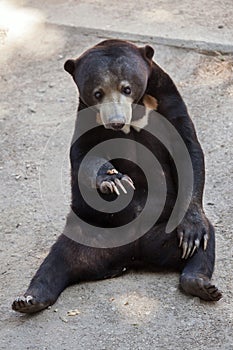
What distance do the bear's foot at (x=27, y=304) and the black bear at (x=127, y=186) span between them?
0.34ft

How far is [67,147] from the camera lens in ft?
23.5

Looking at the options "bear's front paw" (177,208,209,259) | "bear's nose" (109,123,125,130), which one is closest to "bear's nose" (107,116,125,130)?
"bear's nose" (109,123,125,130)

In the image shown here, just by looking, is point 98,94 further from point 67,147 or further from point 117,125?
point 67,147

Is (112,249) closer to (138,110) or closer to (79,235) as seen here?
(79,235)

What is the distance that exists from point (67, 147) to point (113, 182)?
2161 millimetres

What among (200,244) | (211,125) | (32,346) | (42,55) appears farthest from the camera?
(42,55)

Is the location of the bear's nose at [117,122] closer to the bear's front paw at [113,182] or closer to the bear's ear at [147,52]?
Result: the bear's front paw at [113,182]

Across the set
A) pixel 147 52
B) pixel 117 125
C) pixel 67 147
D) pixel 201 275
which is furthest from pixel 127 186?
pixel 67 147

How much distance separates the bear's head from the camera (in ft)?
17.0

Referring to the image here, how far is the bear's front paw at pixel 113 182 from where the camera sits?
5027 mm

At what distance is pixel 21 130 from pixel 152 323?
3001 millimetres

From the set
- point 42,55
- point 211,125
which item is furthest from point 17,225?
point 42,55

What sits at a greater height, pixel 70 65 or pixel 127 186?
pixel 70 65

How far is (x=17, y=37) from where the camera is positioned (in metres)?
8.78
